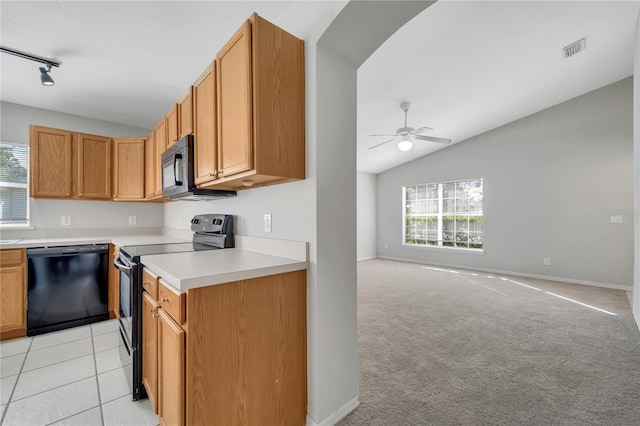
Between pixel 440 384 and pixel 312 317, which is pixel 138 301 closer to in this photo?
pixel 312 317

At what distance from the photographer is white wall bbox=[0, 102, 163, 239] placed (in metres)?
3.11

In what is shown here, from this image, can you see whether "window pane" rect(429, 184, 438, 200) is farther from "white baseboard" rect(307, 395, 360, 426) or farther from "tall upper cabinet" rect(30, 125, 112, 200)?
"tall upper cabinet" rect(30, 125, 112, 200)

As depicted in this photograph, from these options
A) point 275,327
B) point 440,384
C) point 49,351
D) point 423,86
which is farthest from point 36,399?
point 423,86

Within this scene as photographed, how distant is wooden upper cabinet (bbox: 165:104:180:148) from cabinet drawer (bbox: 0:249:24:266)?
1.78 meters

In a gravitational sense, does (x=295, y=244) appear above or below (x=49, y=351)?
above

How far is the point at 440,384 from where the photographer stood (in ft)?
6.16

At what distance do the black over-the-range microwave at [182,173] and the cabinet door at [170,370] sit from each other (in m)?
0.98

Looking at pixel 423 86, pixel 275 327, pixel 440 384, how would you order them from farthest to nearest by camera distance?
pixel 423 86 → pixel 440 384 → pixel 275 327

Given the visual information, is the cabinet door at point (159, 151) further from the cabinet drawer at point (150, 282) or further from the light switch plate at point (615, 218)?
the light switch plate at point (615, 218)

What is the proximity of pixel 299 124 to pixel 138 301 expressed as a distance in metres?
1.51

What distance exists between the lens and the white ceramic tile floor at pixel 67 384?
1.58 meters

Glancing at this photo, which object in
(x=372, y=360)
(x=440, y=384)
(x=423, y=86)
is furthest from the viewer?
(x=423, y=86)

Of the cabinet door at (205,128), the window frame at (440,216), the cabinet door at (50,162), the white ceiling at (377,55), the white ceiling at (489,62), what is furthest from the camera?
the window frame at (440,216)

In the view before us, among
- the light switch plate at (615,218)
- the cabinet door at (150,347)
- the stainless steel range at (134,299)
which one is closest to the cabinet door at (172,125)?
the stainless steel range at (134,299)
